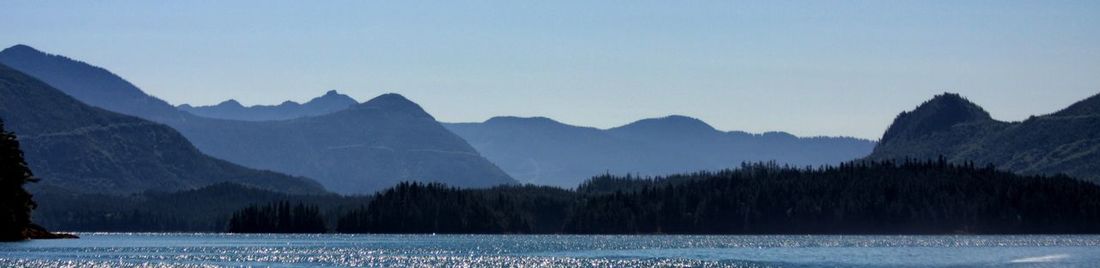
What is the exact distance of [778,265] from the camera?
172 meters

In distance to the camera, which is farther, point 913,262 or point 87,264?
point 913,262

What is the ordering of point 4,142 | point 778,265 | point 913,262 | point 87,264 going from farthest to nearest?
1. point 4,142
2. point 913,262
3. point 778,265
4. point 87,264

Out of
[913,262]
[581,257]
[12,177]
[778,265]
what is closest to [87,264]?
[12,177]

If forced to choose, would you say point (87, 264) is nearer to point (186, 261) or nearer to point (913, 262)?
point (186, 261)

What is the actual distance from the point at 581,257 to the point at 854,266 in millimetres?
43325

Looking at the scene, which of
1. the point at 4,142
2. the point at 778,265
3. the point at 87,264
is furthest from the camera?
the point at 4,142

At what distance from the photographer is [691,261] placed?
181 metres

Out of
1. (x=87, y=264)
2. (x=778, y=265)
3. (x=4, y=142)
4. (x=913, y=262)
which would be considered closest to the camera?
(x=87, y=264)

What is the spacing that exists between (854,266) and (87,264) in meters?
89.7

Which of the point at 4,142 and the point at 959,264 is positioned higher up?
the point at 4,142

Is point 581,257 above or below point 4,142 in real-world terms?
below

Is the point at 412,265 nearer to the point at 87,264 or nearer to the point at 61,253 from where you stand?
the point at 87,264

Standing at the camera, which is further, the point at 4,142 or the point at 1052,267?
the point at 4,142

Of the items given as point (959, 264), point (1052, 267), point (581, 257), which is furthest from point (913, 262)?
point (581, 257)
